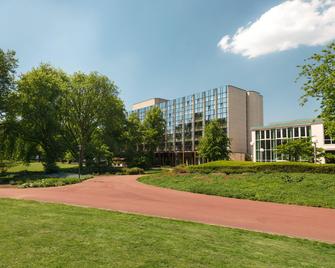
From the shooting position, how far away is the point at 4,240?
7129 millimetres

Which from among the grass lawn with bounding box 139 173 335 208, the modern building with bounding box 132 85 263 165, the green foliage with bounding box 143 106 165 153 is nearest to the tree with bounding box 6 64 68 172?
the grass lawn with bounding box 139 173 335 208

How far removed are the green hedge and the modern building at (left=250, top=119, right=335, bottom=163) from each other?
27.5m

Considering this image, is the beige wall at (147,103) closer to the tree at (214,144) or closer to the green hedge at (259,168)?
the tree at (214,144)

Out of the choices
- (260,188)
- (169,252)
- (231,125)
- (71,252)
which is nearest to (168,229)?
(169,252)

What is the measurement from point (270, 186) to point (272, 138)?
45.0 metres

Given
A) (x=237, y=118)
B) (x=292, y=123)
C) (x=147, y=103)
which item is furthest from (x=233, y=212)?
(x=147, y=103)

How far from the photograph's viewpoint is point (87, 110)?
48375 millimetres

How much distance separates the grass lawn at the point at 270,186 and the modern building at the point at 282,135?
104 feet

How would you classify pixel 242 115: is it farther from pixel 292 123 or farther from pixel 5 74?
pixel 5 74

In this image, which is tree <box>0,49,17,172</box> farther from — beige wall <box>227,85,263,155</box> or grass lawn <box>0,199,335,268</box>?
beige wall <box>227,85,263,155</box>

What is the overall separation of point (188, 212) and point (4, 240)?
27.4 feet

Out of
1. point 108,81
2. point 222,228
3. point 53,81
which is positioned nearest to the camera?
point 222,228

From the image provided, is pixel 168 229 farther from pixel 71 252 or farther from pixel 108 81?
pixel 108 81

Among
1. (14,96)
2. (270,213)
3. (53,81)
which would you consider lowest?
(270,213)
